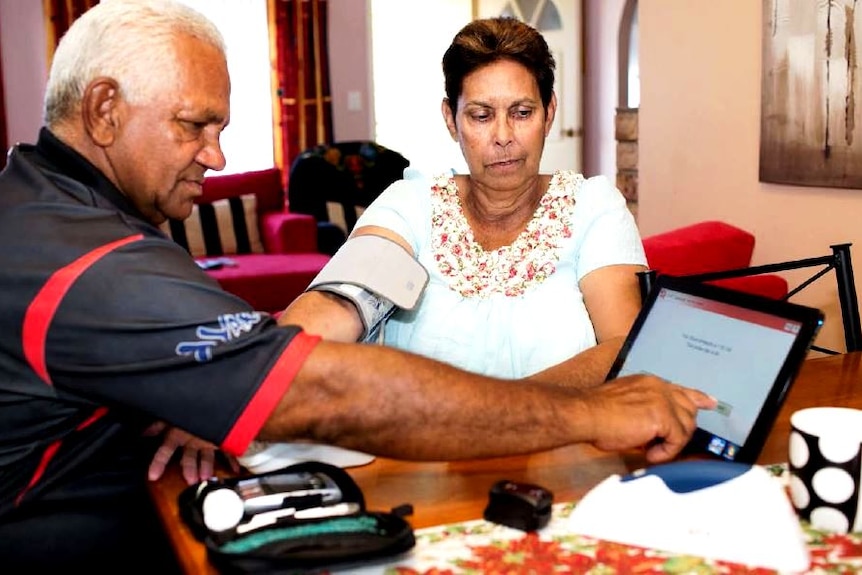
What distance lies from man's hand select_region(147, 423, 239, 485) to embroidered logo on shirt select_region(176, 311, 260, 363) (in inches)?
12.7

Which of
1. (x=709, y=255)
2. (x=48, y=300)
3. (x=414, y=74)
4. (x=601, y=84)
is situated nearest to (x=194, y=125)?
(x=48, y=300)

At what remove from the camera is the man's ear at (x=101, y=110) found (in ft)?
3.98

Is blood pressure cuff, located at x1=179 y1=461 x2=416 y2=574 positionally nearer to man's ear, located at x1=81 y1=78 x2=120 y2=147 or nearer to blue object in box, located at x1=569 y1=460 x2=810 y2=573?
blue object in box, located at x1=569 y1=460 x2=810 y2=573

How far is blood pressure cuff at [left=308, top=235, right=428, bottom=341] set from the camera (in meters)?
1.67

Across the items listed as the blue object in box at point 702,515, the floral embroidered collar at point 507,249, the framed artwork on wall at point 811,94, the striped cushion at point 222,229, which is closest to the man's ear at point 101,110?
the blue object in box at point 702,515

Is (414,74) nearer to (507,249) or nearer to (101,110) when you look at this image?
(507,249)

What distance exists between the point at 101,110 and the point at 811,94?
2737 mm

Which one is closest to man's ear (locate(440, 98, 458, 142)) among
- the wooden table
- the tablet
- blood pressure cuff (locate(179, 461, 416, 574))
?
the tablet

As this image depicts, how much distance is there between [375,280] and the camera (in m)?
1.69

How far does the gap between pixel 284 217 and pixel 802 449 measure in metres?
5.08

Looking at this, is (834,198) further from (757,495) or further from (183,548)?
(183,548)

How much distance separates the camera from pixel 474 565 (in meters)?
1.03

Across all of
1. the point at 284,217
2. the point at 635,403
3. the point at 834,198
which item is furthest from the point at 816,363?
the point at 284,217

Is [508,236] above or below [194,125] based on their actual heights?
below
